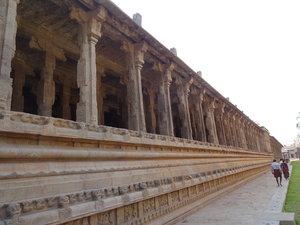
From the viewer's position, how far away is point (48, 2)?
769 cm

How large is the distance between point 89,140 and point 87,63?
8.65 feet

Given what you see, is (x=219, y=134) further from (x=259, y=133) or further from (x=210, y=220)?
(x=259, y=133)

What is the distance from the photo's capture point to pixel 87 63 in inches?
273

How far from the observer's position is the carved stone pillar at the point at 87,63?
646cm

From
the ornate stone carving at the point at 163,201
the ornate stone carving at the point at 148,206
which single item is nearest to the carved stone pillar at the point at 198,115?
the ornate stone carving at the point at 163,201

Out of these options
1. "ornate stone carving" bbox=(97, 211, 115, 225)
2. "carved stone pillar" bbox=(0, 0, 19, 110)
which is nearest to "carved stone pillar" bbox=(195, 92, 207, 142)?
"ornate stone carving" bbox=(97, 211, 115, 225)

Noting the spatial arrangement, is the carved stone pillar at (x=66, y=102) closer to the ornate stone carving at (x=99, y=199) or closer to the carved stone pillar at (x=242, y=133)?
the ornate stone carving at (x=99, y=199)

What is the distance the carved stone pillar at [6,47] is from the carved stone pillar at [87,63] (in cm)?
197

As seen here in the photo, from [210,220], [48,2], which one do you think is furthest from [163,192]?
[48,2]

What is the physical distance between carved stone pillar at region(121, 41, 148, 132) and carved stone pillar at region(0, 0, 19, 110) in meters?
4.34

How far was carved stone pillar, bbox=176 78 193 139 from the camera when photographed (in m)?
12.5

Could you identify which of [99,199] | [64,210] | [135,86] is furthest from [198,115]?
[64,210]

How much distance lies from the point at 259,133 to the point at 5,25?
1488 inches

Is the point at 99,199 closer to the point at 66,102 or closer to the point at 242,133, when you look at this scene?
the point at 66,102
